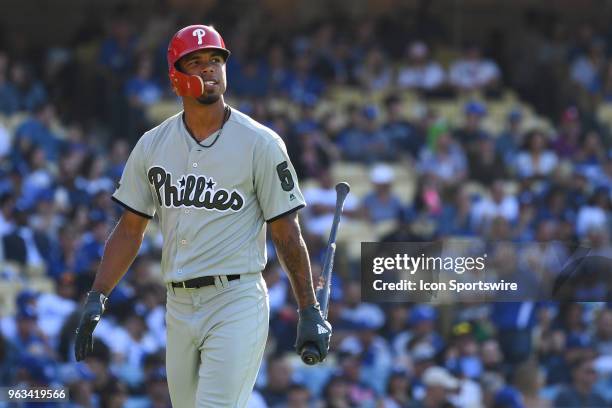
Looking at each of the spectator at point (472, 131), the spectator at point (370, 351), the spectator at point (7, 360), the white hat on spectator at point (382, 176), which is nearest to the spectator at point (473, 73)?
the spectator at point (472, 131)

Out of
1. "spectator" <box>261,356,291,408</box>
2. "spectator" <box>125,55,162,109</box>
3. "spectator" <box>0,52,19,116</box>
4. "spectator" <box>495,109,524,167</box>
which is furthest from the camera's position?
"spectator" <box>125,55,162,109</box>

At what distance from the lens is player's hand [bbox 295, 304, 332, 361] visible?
5.06m

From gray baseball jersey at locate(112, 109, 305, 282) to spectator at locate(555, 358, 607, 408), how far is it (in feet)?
19.5

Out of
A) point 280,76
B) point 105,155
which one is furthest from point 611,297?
point 280,76

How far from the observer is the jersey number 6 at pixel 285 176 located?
5.21m

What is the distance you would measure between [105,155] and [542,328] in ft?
16.9

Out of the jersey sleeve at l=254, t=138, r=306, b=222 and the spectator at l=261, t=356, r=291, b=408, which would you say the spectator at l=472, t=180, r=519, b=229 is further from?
the jersey sleeve at l=254, t=138, r=306, b=222

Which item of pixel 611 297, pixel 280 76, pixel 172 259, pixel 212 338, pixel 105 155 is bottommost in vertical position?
pixel 212 338

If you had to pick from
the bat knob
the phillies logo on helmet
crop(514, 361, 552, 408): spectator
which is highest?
the phillies logo on helmet

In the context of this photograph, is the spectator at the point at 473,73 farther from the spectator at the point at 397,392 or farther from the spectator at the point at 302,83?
the spectator at the point at 397,392

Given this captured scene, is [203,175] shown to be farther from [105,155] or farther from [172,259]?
[105,155]

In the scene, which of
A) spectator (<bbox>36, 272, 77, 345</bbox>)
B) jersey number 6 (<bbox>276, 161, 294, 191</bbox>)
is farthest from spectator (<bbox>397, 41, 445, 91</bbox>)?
jersey number 6 (<bbox>276, 161, 294, 191</bbox>)

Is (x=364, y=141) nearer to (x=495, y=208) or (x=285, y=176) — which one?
(x=495, y=208)

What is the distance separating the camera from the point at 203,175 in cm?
527
